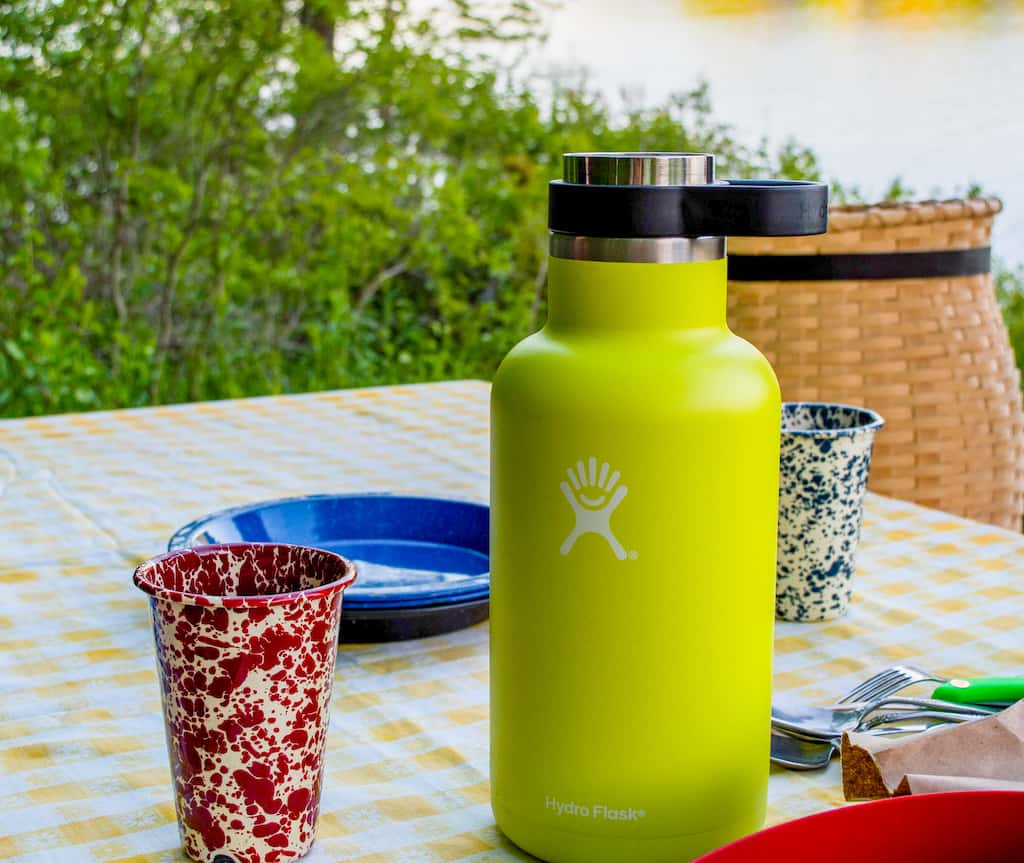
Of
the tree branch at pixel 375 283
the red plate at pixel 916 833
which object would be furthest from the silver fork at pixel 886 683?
the tree branch at pixel 375 283

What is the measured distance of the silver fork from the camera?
77 cm

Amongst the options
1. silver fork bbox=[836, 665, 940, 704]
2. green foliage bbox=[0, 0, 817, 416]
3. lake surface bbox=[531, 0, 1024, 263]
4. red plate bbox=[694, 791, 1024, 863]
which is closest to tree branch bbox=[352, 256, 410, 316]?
green foliage bbox=[0, 0, 817, 416]

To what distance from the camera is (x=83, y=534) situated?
114 centimetres

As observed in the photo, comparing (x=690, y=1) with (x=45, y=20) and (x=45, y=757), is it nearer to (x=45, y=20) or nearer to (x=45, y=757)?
(x=45, y=20)

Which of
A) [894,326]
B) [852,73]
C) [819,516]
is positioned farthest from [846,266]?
[852,73]

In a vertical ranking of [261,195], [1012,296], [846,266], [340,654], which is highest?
[261,195]

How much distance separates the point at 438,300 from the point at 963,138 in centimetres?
212

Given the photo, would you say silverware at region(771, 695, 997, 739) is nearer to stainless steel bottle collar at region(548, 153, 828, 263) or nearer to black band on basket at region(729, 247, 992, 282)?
stainless steel bottle collar at region(548, 153, 828, 263)

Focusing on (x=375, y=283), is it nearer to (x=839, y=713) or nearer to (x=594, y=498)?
(x=839, y=713)

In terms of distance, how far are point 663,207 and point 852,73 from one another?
4865 mm

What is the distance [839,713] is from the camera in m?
0.75

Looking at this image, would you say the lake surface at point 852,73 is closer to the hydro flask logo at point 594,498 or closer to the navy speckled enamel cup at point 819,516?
the navy speckled enamel cup at point 819,516

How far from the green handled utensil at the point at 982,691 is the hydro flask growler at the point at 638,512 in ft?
0.61

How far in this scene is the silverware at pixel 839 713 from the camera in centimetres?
70
